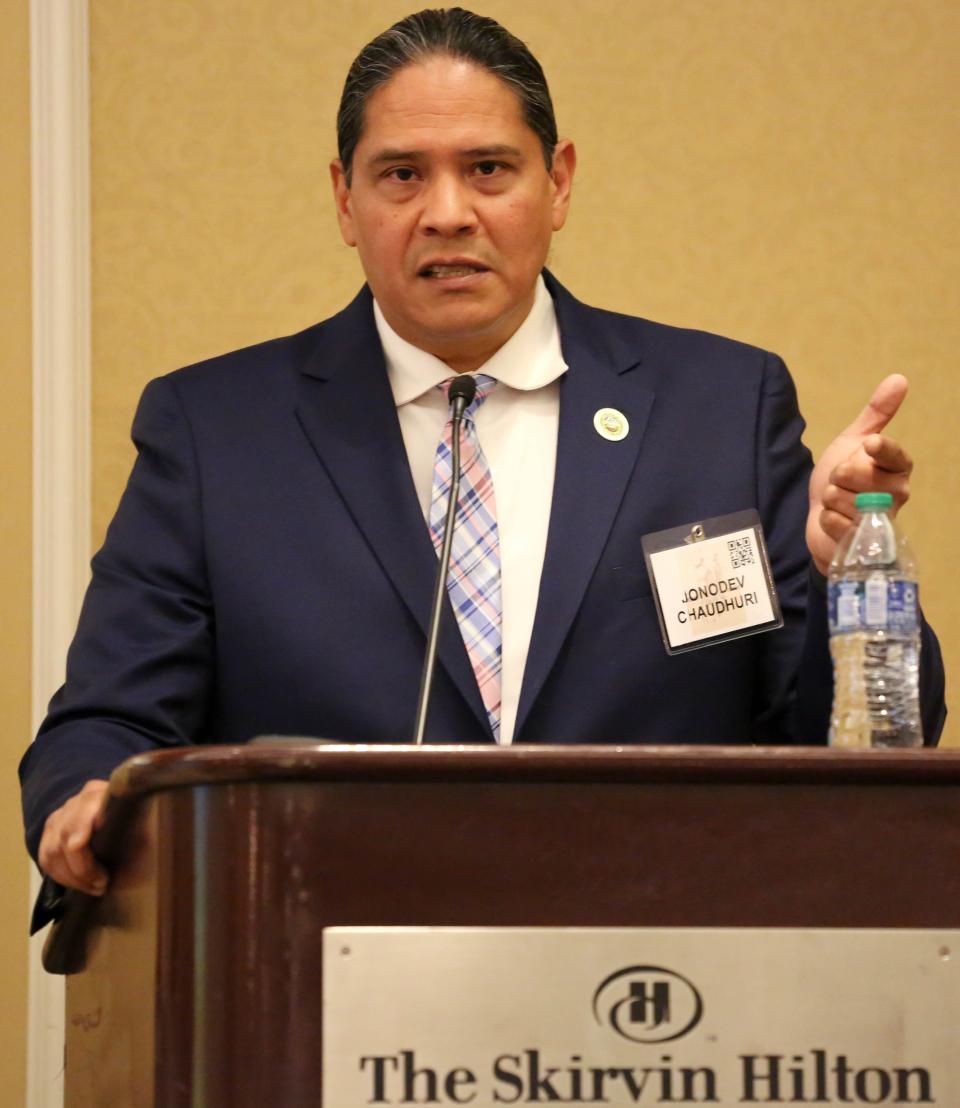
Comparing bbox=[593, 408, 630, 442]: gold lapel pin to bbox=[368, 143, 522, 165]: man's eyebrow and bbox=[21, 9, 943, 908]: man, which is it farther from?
bbox=[368, 143, 522, 165]: man's eyebrow

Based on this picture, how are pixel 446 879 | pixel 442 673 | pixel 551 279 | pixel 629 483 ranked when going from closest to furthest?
pixel 446 879 < pixel 442 673 < pixel 629 483 < pixel 551 279

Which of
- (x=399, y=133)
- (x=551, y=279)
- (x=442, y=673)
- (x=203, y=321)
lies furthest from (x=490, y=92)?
(x=203, y=321)

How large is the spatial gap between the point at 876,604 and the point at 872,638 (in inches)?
4.6

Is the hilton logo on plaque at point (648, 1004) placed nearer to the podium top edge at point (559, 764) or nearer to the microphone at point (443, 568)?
the podium top edge at point (559, 764)

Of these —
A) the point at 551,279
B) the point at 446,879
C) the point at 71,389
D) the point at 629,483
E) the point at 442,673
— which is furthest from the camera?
the point at 71,389

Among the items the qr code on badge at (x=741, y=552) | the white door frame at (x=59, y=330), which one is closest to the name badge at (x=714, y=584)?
the qr code on badge at (x=741, y=552)

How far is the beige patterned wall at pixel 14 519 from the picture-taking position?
2.80 metres

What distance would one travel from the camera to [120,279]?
2961mm

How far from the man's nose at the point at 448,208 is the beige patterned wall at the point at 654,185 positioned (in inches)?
33.8

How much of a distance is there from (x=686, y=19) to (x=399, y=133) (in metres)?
1.07

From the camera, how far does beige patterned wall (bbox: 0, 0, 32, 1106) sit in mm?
2799

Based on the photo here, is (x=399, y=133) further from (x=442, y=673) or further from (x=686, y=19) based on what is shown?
(x=686, y=19)

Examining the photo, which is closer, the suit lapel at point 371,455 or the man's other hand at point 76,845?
the man's other hand at point 76,845

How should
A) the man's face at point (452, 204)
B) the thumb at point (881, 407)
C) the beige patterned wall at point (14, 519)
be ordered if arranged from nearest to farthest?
the thumb at point (881, 407) < the man's face at point (452, 204) < the beige patterned wall at point (14, 519)
